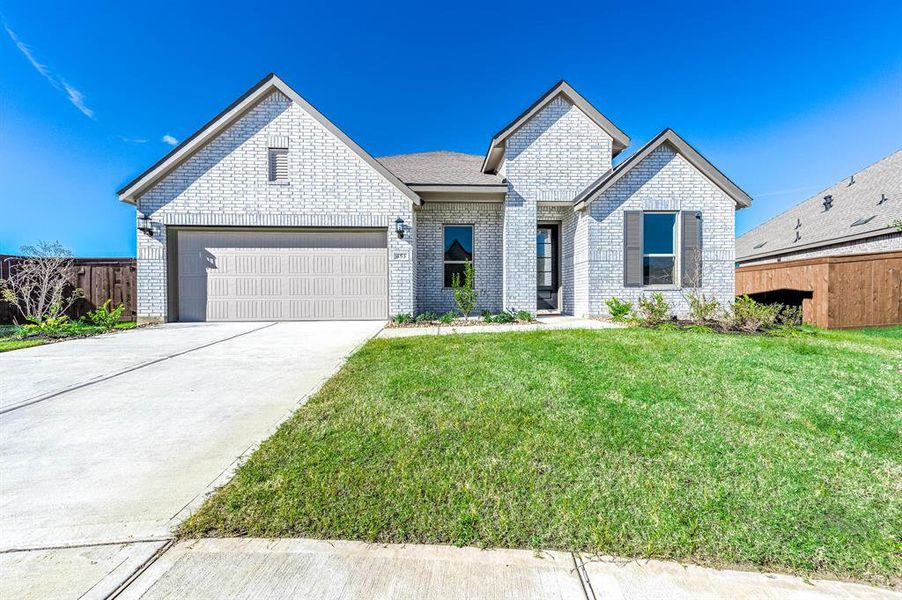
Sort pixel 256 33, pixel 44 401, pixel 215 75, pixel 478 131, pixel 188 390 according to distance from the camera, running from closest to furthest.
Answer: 1. pixel 44 401
2. pixel 188 390
3. pixel 256 33
4. pixel 215 75
5. pixel 478 131

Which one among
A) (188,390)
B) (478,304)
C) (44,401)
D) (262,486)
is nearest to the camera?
(262,486)

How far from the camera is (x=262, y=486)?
2107 mm

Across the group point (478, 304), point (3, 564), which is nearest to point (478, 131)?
point (478, 304)

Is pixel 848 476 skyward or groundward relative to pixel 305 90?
groundward

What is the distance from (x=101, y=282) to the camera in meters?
10.3

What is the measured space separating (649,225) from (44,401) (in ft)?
37.3

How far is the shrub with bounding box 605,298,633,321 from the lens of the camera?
852 cm

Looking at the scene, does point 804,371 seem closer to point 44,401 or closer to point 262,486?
point 262,486

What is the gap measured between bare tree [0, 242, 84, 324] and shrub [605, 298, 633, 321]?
12884 mm

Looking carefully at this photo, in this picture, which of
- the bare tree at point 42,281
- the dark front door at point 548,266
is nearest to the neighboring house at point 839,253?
the dark front door at point 548,266

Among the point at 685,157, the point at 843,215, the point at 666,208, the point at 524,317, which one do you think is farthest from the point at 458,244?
the point at 843,215

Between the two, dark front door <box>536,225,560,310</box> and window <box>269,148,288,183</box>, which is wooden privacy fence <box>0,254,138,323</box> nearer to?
window <box>269,148,288,183</box>

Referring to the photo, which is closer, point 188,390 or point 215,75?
point 188,390

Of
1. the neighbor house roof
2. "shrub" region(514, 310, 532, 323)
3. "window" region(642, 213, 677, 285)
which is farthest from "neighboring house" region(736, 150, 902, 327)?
"shrub" region(514, 310, 532, 323)
